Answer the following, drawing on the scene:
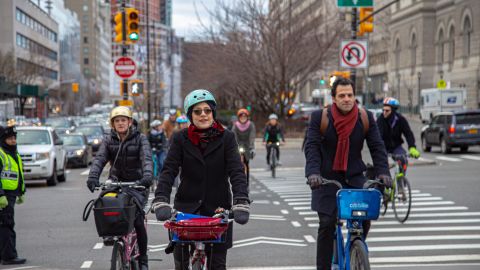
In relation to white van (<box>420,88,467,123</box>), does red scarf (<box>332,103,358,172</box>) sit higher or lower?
lower

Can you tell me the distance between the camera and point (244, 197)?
19.4 feet

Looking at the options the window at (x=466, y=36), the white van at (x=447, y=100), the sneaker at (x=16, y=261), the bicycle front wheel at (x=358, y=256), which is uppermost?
the window at (x=466, y=36)

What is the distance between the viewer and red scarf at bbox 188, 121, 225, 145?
6088 mm

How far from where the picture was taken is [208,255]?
6.02 meters

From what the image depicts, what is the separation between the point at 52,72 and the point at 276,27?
8377 cm

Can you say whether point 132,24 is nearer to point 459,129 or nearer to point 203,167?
point 459,129

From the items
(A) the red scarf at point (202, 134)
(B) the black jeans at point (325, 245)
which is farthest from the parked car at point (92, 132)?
(A) the red scarf at point (202, 134)

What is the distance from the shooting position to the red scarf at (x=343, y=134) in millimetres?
7012

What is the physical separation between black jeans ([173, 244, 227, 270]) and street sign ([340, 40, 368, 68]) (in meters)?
15.6

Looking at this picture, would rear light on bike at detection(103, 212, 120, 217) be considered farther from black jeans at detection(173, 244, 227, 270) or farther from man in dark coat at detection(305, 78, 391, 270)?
man in dark coat at detection(305, 78, 391, 270)

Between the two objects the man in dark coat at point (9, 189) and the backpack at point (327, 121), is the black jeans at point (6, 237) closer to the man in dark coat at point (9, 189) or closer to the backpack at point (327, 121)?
the man in dark coat at point (9, 189)

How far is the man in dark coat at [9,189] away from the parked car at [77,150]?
21454mm

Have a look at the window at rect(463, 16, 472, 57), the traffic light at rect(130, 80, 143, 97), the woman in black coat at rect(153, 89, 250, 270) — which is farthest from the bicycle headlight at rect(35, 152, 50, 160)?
the window at rect(463, 16, 472, 57)

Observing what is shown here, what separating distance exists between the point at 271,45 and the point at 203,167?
1583 inches
